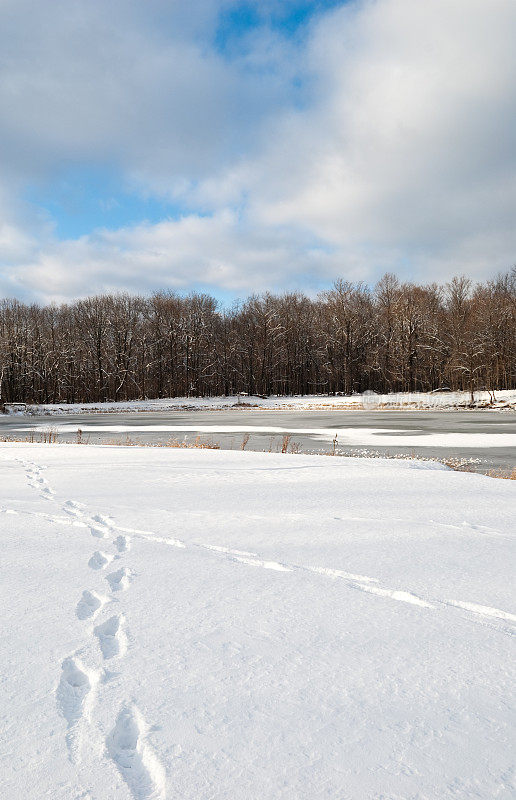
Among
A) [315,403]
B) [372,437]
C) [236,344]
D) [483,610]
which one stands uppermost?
[236,344]

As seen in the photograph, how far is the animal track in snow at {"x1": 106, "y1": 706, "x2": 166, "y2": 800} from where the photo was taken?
1629 millimetres

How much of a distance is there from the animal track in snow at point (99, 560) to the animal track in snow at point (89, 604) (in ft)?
1.79

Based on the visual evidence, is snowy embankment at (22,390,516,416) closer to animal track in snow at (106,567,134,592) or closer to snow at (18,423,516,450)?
snow at (18,423,516,450)

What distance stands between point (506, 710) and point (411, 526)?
314cm

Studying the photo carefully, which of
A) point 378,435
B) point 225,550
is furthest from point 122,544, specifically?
point 378,435

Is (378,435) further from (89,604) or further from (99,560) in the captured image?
(89,604)

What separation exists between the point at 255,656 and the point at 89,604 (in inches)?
45.6

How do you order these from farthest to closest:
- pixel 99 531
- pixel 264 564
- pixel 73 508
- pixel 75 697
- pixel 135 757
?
pixel 73 508 → pixel 99 531 → pixel 264 564 → pixel 75 697 → pixel 135 757

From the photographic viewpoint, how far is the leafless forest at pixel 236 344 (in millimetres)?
49250

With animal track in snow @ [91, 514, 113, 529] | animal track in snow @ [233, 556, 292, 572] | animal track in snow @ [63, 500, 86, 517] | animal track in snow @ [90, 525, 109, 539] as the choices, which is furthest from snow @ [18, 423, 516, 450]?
animal track in snow @ [233, 556, 292, 572]

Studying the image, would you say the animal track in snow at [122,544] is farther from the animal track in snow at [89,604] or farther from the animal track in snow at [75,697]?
the animal track in snow at [75,697]

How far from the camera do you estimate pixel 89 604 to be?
3090mm

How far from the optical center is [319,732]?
1.89 metres

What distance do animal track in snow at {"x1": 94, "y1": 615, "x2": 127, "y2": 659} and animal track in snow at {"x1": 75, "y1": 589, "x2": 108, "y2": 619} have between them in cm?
14
